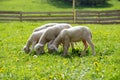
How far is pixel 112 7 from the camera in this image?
4891 centimetres

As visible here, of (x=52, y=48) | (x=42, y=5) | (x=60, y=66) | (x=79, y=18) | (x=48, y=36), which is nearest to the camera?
(x=60, y=66)

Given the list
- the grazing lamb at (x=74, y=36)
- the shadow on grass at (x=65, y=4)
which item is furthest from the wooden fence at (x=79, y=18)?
the shadow on grass at (x=65, y=4)

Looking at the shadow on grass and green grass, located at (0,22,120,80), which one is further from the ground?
green grass, located at (0,22,120,80)

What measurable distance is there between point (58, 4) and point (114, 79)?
43.9 meters

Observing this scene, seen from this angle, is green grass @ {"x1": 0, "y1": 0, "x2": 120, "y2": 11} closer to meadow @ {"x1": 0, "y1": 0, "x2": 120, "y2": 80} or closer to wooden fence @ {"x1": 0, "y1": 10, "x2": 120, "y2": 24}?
wooden fence @ {"x1": 0, "y1": 10, "x2": 120, "y2": 24}

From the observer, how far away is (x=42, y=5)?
160 ft

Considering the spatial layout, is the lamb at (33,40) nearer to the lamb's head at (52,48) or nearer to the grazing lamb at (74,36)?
the lamb's head at (52,48)

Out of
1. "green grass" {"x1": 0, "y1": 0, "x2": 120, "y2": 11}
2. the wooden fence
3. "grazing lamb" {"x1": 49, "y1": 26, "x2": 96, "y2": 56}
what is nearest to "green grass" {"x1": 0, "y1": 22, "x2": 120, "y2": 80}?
"grazing lamb" {"x1": 49, "y1": 26, "x2": 96, "y2": 56}

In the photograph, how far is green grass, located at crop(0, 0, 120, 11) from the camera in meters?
46.5

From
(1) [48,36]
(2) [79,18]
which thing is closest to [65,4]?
(2) [79,18]

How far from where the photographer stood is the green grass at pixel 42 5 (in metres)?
46.5

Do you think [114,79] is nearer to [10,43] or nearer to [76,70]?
[76,70]

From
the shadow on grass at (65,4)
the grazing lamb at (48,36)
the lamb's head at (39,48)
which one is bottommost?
the shadow on grass at (65,4)

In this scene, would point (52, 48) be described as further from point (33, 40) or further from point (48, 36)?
point (33, 40)
